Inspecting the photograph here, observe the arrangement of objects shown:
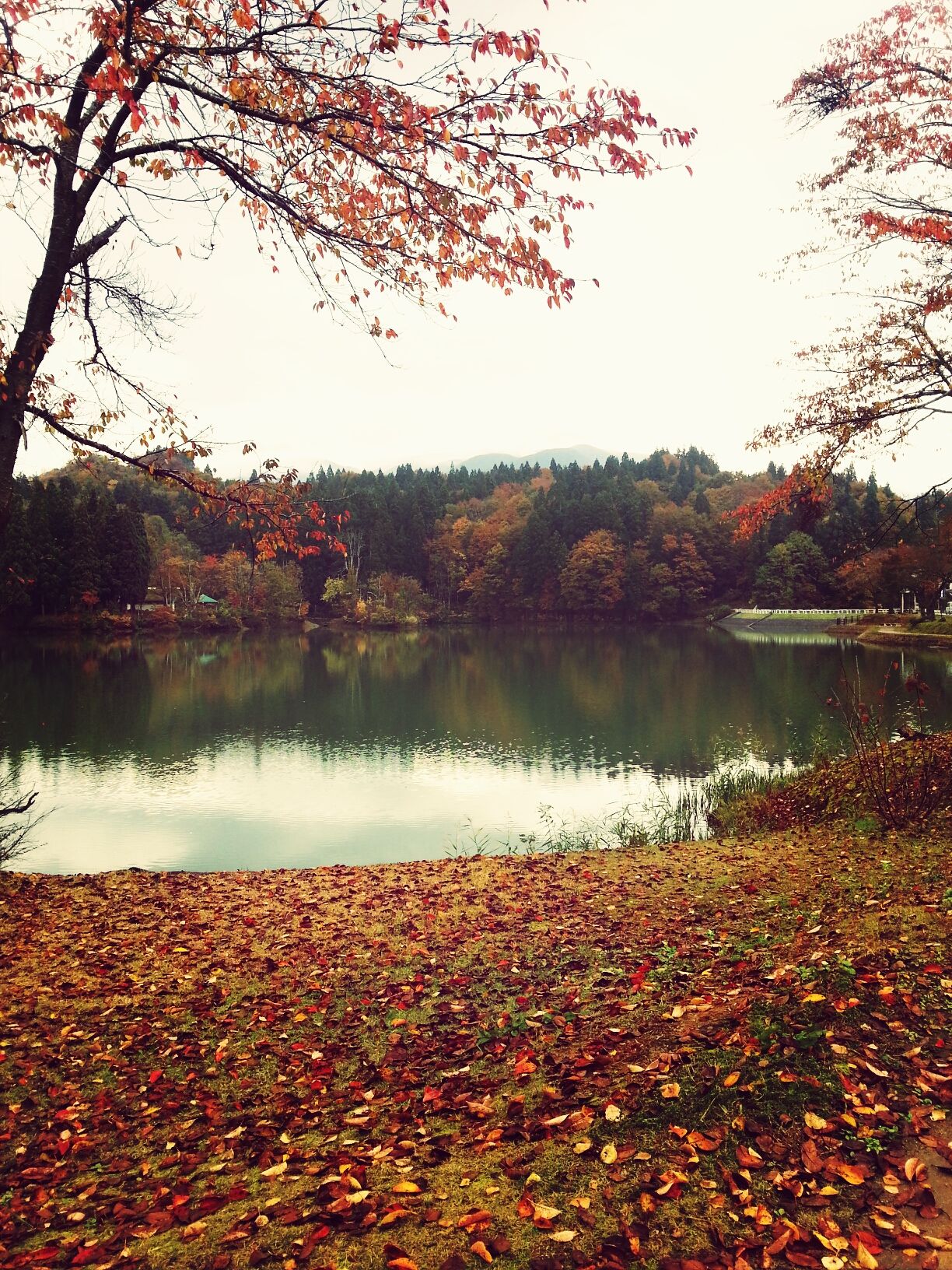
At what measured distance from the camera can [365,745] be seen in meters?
19.5

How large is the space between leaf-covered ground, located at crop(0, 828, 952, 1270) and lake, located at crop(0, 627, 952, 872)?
Answer: 5.97 meters

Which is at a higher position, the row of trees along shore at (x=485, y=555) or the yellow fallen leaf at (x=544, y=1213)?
the row of trees along shore at (x=485, y=555)

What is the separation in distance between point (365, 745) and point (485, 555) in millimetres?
70675

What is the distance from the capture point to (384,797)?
571 inches

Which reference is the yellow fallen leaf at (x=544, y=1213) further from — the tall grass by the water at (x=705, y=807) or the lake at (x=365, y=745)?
the lake at (x=365, y=745)

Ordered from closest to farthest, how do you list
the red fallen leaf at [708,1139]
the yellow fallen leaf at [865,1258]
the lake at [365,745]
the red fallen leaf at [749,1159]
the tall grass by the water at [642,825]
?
the yellow fallen leaf at [865,1258], the red fallen leaf at [749,1159], the red fallen leaf at [708,1139], the tall grass by the water at [642,825], the lake at [365,745]

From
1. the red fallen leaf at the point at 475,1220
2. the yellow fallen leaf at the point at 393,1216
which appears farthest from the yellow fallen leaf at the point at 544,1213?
the yellow fallen leaf at the point at 393,1216

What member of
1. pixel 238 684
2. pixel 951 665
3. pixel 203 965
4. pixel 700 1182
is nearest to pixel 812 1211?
pixel 700 1182

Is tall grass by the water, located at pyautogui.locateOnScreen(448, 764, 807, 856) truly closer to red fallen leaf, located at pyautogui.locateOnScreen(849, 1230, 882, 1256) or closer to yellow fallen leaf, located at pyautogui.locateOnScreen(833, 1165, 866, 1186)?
yellow fallen leaf, located at pyautogui.locateOnScreen(833, 1165, 866, 1186)

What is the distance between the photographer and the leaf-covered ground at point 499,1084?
2.28 meters

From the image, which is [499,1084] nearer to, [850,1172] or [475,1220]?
[475,1220]

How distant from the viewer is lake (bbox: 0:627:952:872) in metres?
12.4

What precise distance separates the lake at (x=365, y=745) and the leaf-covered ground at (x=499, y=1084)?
597cm

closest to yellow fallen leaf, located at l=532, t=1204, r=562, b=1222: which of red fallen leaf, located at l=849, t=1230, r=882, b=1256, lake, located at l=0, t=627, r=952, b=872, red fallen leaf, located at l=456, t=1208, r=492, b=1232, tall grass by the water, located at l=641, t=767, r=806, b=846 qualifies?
red fallen leaf, located at l=456, t=1208, r=492, b=1232
